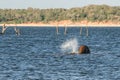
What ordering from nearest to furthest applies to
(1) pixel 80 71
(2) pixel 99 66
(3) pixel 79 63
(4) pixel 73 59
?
(1) pixel 80 71
(2) pixel 99 66
(3) pixel 79 63
(4) pixel 73 59

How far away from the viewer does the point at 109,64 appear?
63.6 metres

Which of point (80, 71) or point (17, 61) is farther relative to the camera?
point (17, 61)

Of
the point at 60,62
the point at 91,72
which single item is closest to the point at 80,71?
the point at 91,72

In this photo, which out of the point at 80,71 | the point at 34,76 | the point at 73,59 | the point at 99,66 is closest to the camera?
the point at 34,76

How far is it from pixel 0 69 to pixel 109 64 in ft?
41.8

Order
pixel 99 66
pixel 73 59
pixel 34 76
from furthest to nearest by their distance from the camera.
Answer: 1. pixel 73 59
2. pixel 99 66
3. pixel 34 76

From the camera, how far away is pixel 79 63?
6569 cm

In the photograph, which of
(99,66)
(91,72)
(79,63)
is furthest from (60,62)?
(91,72)

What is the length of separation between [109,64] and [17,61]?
11.6m

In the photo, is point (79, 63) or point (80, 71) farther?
point (79, 63)

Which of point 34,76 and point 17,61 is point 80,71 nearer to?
point 34,76

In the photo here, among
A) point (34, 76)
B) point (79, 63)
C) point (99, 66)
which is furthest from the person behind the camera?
point (79, 63)

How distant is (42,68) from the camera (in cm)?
5956

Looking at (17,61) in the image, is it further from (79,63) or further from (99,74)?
(99,74)
